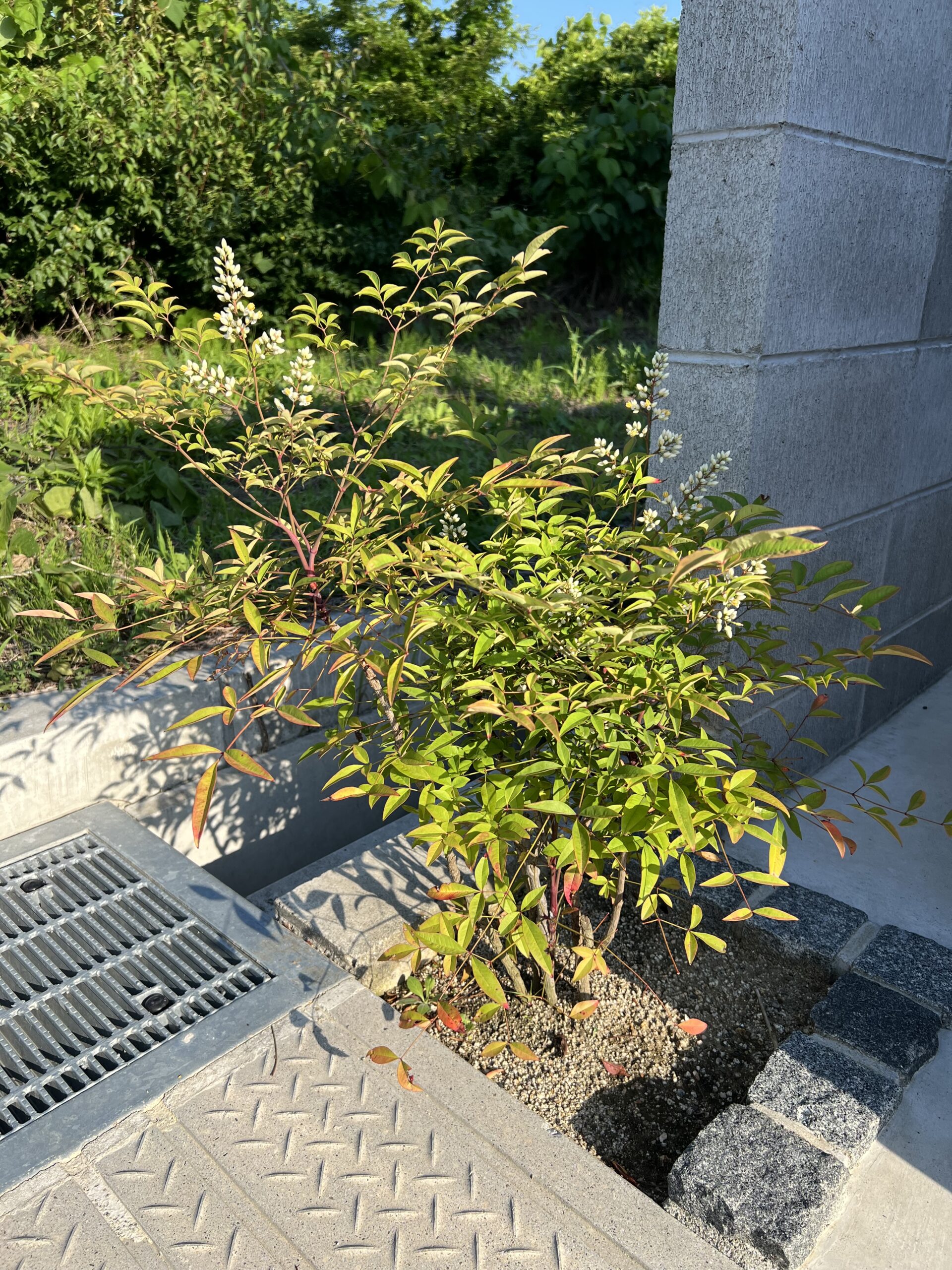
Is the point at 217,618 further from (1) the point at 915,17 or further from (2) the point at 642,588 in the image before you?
(1) the point at 915,17

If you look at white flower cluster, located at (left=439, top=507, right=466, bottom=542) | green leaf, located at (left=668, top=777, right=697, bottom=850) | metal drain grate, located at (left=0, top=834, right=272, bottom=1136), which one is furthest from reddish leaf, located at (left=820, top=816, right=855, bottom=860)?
metal drain grate, located at (left=0, top=834, right=272, bottom=1136)

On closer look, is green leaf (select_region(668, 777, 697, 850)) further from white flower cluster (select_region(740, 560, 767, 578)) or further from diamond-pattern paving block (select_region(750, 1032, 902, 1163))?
diamond-pattern paving block (select_region(750, 1032, 902, 1163))

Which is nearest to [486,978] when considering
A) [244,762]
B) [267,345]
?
[244,762]

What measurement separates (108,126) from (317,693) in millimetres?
4987

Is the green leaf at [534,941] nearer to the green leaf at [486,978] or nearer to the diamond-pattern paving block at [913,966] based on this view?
the green leaf at [486,978]

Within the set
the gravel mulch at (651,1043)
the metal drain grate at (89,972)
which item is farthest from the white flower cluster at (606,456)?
the metal drain grate at (89,972)

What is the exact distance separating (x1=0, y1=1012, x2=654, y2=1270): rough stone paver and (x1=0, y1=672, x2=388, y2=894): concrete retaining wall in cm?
105

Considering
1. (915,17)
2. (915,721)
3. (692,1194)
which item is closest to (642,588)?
(692,1194)

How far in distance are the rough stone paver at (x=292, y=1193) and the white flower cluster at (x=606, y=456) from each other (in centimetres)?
128

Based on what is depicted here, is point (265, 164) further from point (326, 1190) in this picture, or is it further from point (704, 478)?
point (326, 1190)

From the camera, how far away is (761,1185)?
161cm

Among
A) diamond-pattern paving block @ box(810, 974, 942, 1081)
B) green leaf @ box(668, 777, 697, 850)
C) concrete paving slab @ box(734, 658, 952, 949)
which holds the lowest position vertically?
concrete paving slab @ box(734, 658, 952, 949)

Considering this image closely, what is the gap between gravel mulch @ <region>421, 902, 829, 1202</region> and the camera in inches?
73.5

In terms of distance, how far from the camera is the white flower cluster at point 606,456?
191 cm
